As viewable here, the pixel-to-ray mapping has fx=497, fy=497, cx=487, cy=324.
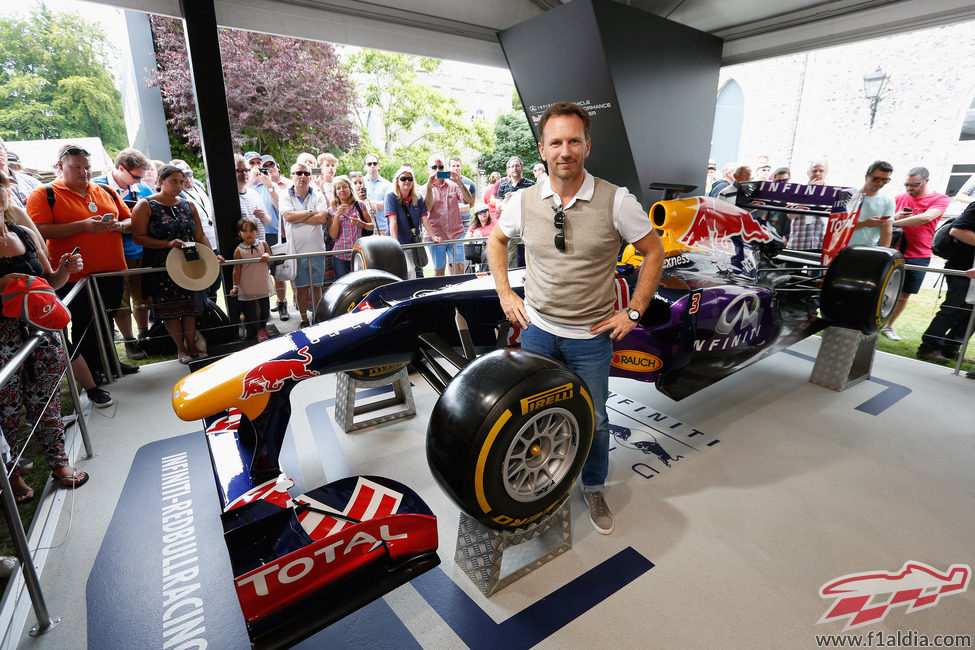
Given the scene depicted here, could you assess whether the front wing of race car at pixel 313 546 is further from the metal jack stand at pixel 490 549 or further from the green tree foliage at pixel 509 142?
the green tree foliage at pixel 509 142

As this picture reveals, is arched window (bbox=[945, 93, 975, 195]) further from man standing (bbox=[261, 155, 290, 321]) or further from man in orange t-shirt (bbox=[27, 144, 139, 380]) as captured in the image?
man in orange t-shirt (bbox=[27, 144, 139, 380])

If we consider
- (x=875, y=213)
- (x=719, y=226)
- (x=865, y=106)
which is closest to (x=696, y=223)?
(x=719, y=226)

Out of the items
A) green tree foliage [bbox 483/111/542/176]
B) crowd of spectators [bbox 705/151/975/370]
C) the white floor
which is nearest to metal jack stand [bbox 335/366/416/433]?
the white floor

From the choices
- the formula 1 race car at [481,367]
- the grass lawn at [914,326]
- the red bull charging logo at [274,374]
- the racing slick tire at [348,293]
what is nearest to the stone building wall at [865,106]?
the grass lawn at [914,326]

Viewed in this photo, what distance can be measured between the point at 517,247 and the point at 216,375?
Answer: 422 cm

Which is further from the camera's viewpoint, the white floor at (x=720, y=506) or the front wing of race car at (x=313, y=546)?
the white floor at (x=720, y=506)

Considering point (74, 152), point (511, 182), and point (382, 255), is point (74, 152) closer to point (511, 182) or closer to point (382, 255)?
point (382, 255)

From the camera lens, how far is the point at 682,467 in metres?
3.03

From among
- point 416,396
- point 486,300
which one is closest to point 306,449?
point 416,396

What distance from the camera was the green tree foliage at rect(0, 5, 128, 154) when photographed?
41.8ft

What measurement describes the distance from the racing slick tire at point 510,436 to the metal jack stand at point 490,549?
5.7 inches

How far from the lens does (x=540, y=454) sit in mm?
2025

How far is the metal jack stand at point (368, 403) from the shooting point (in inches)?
134

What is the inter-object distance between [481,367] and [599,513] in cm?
115
